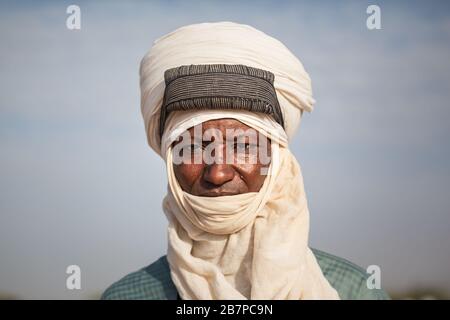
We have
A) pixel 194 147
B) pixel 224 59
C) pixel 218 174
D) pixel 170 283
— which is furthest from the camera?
pixel 170 283

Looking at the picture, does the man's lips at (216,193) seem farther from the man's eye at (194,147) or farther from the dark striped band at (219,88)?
the dark striped band at (219,88)

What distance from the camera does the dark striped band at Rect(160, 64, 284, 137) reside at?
2.99 metres

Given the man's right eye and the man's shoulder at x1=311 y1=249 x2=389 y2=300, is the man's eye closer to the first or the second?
the man's right eye

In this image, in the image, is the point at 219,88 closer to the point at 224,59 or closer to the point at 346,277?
the point at 224,59

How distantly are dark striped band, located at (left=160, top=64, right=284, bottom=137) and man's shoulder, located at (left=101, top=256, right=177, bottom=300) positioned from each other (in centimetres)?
83

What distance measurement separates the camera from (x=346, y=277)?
3.26 m

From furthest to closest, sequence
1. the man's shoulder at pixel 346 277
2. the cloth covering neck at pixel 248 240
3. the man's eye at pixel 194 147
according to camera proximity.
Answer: the man's shoulder at pixel 346 277 → the man's eye at pixel 194 147 → the cloth covering neck at pixel 248 240

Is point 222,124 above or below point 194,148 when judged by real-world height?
above

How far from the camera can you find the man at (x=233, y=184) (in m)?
2.96

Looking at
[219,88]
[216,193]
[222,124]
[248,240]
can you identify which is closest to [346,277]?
[248,240]

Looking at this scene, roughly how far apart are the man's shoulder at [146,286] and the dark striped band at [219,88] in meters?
0.83

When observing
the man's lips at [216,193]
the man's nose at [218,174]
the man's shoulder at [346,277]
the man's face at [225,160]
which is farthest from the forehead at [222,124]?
the man's shoulder at [346,277]

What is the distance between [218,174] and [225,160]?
9cm

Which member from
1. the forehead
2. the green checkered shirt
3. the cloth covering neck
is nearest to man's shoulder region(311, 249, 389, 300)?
the green checkered shirt
